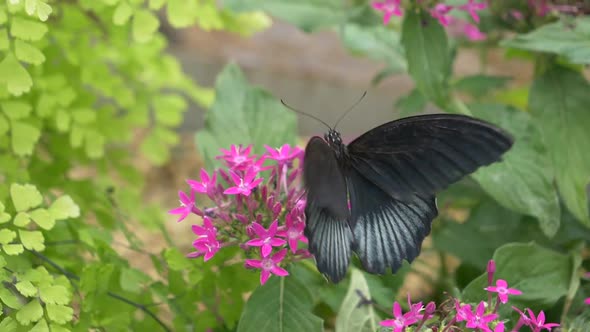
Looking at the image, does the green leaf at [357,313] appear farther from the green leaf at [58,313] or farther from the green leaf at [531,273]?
the green leaf at [58,313]

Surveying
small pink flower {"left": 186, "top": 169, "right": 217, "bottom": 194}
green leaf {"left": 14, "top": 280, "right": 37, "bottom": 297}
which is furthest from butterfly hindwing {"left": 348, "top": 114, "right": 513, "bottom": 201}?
green leaf {"left": 14, "top": 280, "right": 37, "bottom": 297}

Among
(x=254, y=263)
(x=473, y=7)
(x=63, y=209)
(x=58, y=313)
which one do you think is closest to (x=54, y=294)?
(x=58, y=313)

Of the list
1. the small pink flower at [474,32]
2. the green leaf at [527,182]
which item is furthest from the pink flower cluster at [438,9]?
the green leaf at [527,182]

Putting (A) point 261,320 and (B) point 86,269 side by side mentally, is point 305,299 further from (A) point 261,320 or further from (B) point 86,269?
(B) point 86,269

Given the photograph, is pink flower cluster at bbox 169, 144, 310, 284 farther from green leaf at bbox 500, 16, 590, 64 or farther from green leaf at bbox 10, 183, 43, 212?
green leaf at bbox 500, 16, 590, 64

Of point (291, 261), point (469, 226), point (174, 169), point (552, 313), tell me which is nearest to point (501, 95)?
point (469, 226)

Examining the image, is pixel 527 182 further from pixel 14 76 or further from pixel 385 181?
pixel 14 76

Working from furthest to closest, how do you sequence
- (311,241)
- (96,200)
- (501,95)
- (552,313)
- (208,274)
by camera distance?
1. (501,95)
2. (96,200)
3. (552,313)
4. (208,274)
5. (311,241)
